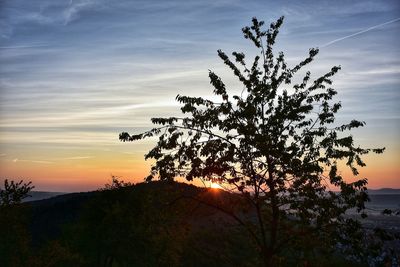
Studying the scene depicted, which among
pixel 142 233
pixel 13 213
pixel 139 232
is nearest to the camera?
pixel 13 213

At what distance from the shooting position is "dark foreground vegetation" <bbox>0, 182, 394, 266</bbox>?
51.9 feet

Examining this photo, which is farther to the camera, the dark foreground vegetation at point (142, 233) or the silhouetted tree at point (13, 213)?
the silhouetted tree at point (13, 213)

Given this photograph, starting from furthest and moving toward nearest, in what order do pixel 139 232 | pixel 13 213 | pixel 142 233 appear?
pixel 139 232 → pixel 142 233 → pixel 13 213

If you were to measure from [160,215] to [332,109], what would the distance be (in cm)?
684

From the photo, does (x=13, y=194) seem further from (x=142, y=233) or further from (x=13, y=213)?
(x=142, y=233)

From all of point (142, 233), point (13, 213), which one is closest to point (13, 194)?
point (13, 213)

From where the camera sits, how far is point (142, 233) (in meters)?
50.0

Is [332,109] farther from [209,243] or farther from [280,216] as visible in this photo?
[209,243]

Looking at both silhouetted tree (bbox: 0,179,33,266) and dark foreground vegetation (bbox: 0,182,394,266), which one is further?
silhouetted tree (bbox: 0,179,33,266)

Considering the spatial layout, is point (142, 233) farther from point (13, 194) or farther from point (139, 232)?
point (13, 194)

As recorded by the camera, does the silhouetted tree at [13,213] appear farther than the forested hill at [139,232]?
Yes

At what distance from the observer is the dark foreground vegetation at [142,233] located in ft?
51.9

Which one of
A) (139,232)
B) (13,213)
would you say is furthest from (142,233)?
(13,213)

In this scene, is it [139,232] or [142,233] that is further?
[139,232]
